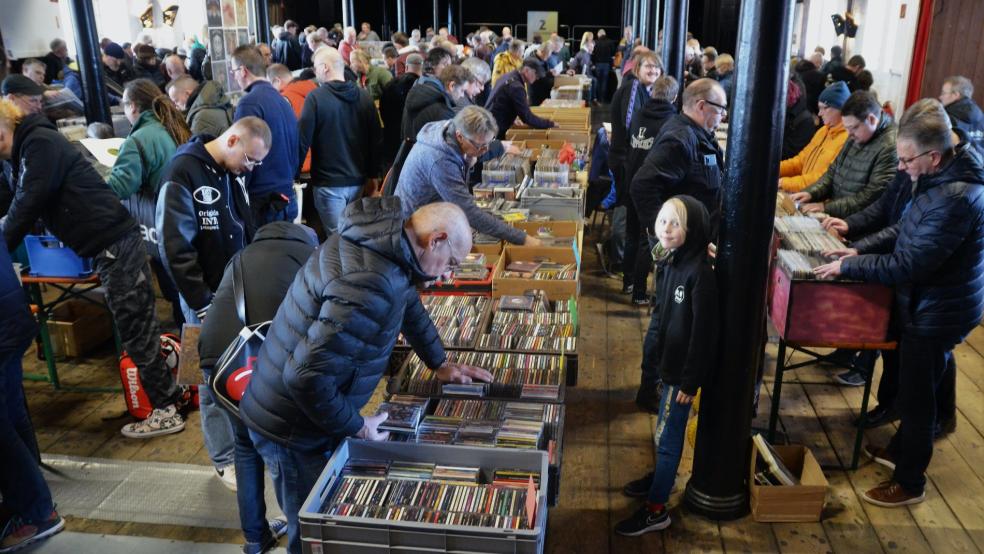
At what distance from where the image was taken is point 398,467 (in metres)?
2.36

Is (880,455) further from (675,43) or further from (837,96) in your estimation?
(675,43)

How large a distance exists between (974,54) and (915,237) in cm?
863

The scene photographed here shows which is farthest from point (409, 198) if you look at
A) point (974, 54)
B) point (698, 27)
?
point (698, 27)

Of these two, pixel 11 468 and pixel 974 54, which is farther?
pixel 974 54

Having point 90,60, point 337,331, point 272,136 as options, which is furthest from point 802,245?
point 90,60

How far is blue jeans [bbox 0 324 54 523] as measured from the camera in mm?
3191

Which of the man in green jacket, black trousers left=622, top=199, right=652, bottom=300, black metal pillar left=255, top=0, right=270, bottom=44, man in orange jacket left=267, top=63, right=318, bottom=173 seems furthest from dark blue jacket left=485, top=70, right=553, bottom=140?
black metal pillar left=255, top=0, right=270, bottom=44

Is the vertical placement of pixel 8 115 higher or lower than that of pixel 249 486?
higher

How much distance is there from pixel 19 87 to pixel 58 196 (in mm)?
1109

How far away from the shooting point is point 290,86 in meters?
7.16

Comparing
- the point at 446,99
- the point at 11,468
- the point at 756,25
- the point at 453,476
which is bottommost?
the point at 11,468

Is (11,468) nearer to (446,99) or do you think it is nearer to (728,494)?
(728,494)

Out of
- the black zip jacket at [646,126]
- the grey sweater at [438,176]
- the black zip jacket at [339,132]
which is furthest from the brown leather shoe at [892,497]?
the black zip jacket at [339,132]

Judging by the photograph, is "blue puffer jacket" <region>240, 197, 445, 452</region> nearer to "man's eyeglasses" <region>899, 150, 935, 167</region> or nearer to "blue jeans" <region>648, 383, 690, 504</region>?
"blue jeans" <region>648, 383, 690, 504</region>
